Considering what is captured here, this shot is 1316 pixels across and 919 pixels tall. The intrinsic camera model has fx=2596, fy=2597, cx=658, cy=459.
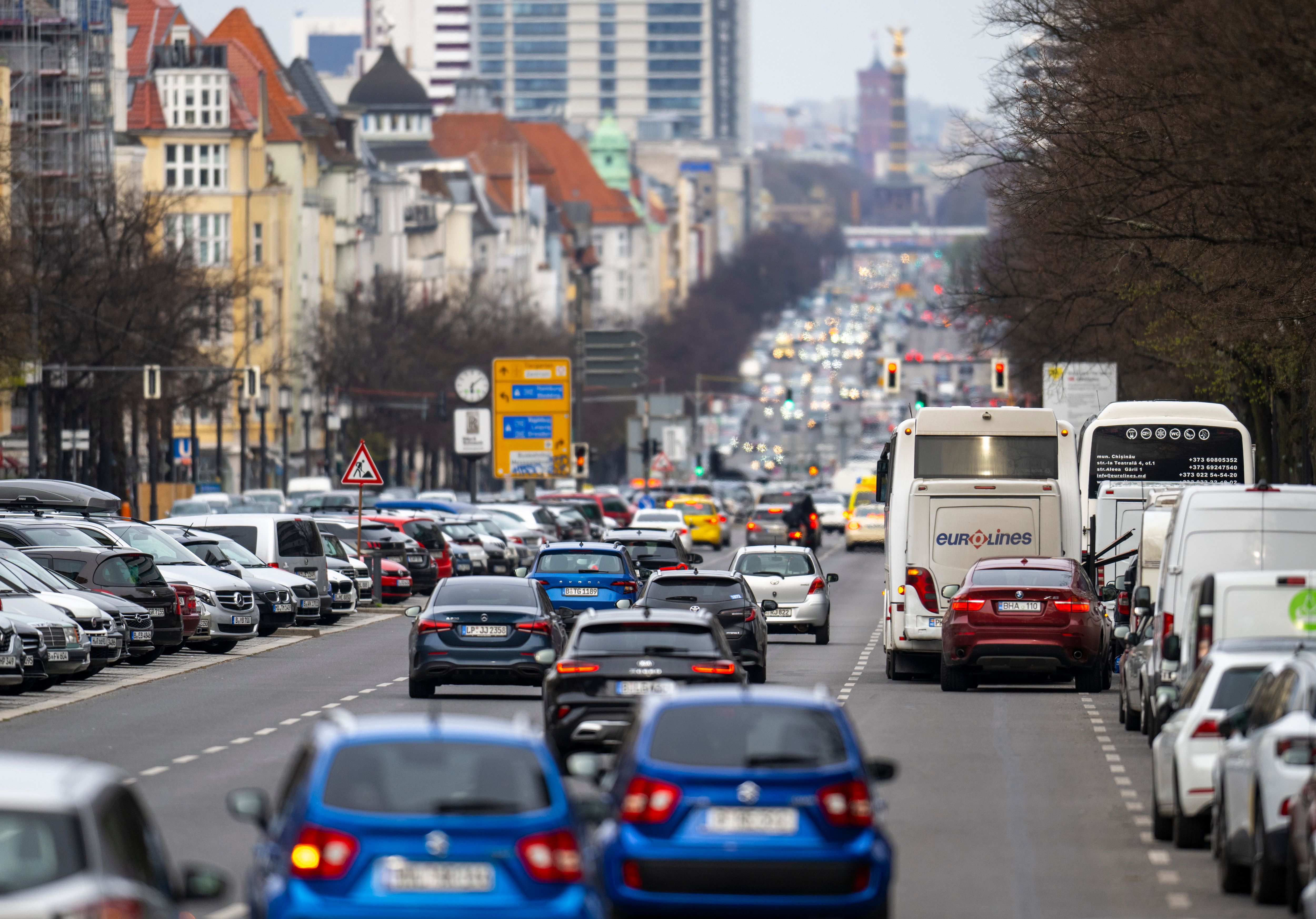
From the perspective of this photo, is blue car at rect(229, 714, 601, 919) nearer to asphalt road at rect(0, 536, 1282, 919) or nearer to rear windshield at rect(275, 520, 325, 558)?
asphalt road at rect(0, 536, 1282, 919)

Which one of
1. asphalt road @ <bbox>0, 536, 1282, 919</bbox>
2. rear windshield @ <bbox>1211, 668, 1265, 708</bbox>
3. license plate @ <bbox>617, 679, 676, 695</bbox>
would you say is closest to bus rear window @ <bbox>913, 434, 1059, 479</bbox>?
asphalt road @ <bbox>0, 536, 1282, 919</bbox>

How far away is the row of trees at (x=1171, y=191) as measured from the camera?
2155 centimetres

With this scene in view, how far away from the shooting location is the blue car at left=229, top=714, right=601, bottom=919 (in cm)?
986

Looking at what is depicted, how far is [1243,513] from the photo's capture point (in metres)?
22.1

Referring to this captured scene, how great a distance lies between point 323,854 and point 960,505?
20840 mm

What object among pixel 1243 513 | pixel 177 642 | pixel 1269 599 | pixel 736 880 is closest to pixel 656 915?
pixel 736 880

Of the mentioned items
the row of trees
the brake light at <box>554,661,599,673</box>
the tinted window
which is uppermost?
the row of trees

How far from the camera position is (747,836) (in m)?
11.6

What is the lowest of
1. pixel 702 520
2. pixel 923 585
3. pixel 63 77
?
pixel 702 520

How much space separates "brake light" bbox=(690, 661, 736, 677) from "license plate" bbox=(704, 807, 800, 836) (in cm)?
805

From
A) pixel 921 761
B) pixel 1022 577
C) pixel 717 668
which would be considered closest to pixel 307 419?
pixel 1022 577

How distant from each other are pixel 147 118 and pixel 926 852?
96.8 metres

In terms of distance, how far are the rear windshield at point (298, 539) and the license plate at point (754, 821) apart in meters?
31.1

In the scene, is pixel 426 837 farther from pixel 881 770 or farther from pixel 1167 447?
pixel 1167 447
